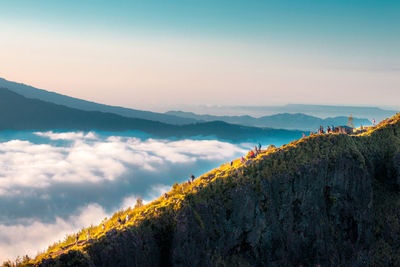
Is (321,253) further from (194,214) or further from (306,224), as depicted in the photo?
(194,214)

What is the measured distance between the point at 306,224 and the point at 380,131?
4110cm

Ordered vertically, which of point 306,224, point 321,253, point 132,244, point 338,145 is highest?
point 338,145

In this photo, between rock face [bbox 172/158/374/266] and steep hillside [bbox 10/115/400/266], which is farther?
rock face [bbox 172/158/374/266]

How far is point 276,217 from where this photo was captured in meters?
55.9

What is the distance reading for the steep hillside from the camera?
40.4 metres

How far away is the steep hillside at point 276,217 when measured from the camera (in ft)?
133

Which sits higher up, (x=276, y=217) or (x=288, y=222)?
(x=276, y=217)

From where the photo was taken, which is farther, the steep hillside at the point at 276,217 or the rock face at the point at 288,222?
the rock face at the point at 288,222

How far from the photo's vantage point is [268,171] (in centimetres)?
5650

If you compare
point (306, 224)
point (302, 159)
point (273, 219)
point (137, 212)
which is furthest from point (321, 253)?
point (137, 212)

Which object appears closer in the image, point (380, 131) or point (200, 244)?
point (200, 244)

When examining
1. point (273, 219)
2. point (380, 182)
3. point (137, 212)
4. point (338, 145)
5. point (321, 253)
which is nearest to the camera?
point (137, 212)

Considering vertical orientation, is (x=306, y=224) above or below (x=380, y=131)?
below

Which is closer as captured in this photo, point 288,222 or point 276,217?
point 276,217
